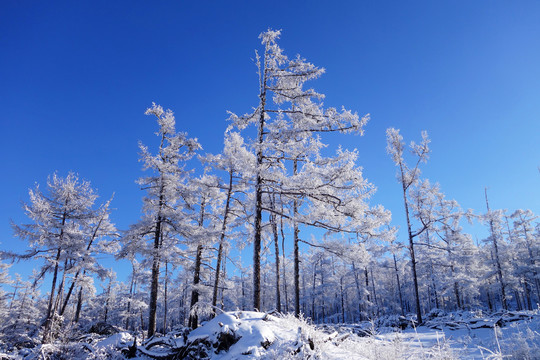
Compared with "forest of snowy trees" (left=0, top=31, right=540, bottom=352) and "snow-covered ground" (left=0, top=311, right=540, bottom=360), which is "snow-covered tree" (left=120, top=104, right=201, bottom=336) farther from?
"snow-covered ground" (left=0, top=311, right=540, bottom=360)

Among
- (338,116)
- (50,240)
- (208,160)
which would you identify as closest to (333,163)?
(338,116)

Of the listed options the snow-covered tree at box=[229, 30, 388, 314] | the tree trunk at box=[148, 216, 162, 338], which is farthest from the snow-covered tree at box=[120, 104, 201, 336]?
the snow-covered tree at box=[229, 30, 388, 314]

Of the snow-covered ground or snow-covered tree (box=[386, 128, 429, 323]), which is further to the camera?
snow-covered tree (box=[386, 128, 429, 323])

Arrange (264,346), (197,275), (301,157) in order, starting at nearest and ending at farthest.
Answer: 1. (264,346)
2. (301,157)
3. (197,275)

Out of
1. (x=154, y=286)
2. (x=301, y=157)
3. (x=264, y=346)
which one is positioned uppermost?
(x=301, y=157)

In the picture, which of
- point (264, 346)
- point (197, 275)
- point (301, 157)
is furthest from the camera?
point (197, 275)

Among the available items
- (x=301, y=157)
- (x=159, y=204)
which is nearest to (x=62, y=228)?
(x=159, y=204)

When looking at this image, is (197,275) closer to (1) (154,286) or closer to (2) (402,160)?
(1) (154,286)

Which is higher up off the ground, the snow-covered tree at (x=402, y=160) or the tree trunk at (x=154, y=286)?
the snow-covered tree at (x=402, y=160)

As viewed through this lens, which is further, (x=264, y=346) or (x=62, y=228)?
(x=62, y=228)

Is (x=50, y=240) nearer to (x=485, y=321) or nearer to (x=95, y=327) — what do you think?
(x=95, y=327)

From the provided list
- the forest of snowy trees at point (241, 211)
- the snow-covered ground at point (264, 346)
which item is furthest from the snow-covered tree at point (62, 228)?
the snow-covered ground at point (264, 346)

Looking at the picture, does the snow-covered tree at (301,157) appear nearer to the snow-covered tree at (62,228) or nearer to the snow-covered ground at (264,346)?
the snow-covered ground at (264,346)

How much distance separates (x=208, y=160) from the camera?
1428 cm
